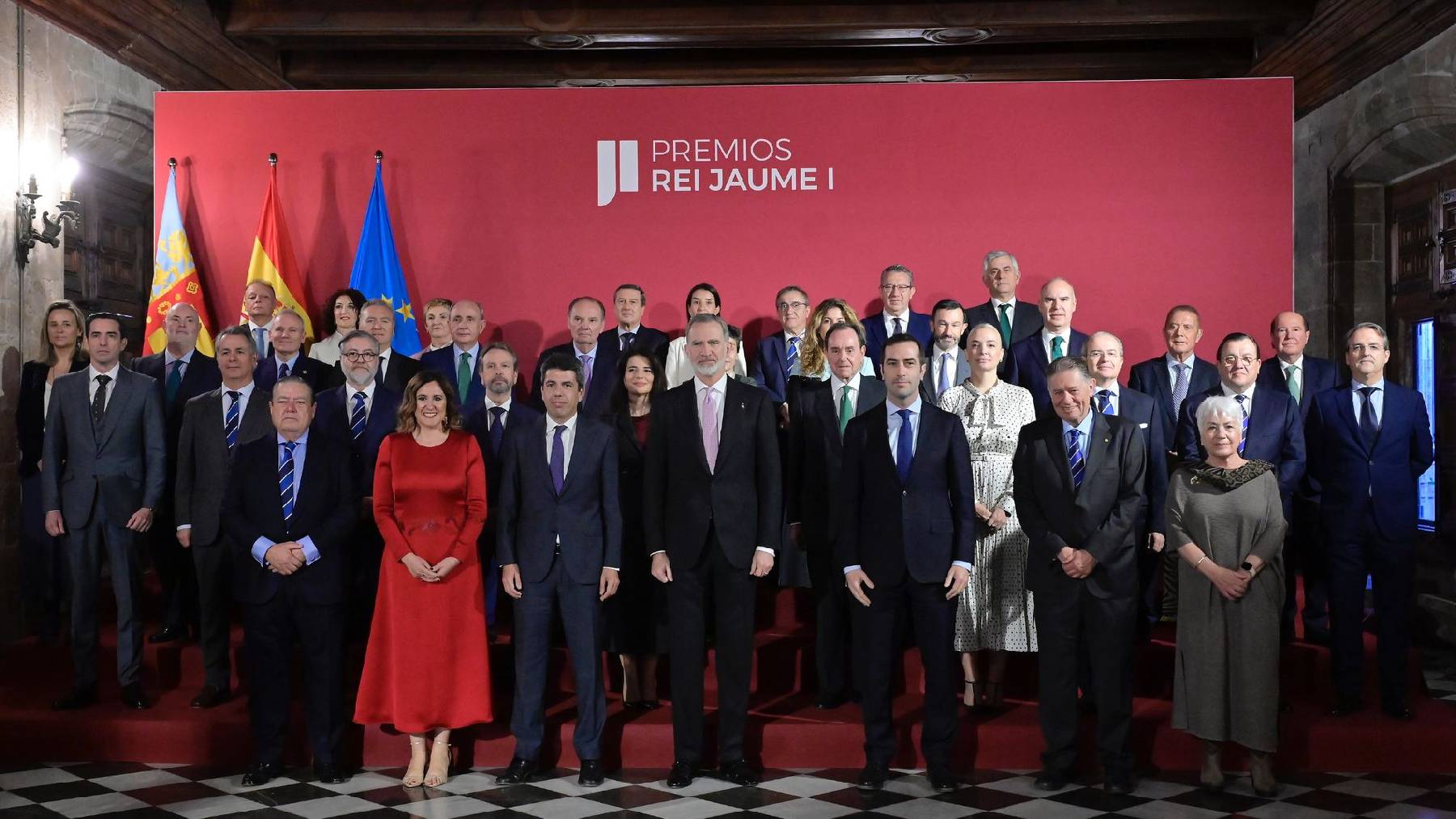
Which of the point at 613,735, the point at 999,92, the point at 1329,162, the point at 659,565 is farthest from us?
the point at 1329,162

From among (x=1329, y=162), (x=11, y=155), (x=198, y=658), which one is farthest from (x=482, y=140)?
(x=1329, y=162)

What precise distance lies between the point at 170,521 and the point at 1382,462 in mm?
5036

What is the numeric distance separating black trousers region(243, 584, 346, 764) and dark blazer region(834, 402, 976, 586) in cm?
188

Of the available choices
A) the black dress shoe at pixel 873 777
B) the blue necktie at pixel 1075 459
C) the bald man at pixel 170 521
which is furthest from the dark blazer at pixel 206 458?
the blue necktie at pixel 1075 459

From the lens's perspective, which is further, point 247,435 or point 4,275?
point 4,275

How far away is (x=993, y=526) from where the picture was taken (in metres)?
4.61

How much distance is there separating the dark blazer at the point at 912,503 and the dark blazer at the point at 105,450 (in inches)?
112

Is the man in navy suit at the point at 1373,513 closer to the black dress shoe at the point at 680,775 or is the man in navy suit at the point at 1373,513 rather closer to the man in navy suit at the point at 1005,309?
the man in navy suit at the point at 1005,309

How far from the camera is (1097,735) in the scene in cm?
430

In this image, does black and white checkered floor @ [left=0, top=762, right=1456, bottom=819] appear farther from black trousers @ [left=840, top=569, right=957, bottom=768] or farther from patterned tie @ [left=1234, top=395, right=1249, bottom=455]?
patterned tie @ [left=1234, top=395, right=1249, bottom=455]

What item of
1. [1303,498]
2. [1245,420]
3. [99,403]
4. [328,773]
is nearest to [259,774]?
[328,773]

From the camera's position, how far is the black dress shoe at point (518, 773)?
14.4 ft

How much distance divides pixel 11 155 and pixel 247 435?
2581 millimetres

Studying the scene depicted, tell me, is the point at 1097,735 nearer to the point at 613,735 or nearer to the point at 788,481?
the point at 788,481
